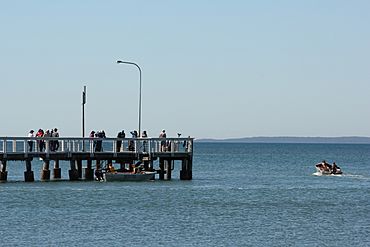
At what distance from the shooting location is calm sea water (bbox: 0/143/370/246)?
34062 mm

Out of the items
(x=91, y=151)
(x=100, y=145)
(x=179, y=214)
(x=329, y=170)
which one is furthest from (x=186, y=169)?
(x=179, y=214)

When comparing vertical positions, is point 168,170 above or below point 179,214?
above

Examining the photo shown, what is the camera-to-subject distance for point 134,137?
191 ft

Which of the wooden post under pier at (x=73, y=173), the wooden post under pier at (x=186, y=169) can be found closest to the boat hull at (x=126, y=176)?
the wooden post under pier at (x=73, y=173)

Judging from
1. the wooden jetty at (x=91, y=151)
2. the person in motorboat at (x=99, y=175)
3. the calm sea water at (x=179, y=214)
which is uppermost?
the wooden jetty at (x=91, y=151)

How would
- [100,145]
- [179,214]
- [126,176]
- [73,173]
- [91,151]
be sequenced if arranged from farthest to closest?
[73,173], [100,145], [91,151], [126,176], [179,214]

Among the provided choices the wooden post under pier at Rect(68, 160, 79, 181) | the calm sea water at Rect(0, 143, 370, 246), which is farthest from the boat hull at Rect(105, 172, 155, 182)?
the wooden post under pier at Rect(68, 160, 79, 181)

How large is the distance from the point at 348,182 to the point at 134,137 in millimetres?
14621

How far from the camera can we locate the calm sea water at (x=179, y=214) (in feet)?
112

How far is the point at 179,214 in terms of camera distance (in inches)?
1630

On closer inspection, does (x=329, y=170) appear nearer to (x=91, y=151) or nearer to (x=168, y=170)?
(x=168, y=170)

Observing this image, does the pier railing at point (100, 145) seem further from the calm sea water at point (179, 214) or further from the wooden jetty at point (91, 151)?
Answer: the calm sea water at point (179, 214)

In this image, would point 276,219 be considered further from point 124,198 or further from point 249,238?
point 124,198

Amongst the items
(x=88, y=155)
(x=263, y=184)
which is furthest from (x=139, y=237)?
(x=263, y=184)
